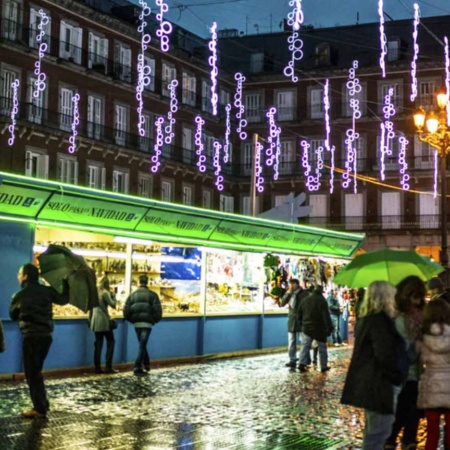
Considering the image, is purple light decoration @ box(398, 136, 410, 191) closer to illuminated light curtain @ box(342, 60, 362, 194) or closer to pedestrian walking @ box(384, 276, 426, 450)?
illuminated light curtain @ box(342, 60, 362, 194)

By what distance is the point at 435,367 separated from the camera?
779 centimetres

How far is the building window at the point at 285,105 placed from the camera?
5553 cm

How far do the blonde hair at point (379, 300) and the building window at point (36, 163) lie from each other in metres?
34.0

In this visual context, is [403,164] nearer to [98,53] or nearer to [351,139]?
[351,139]

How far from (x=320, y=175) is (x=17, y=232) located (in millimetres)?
40771

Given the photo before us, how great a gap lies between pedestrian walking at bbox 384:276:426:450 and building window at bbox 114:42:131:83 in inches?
1506

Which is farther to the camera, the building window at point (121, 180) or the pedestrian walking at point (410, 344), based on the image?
the building window at point (121, 180)

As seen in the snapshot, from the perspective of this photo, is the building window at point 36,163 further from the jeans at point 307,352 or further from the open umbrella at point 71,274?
the open umbrella at point 71,274

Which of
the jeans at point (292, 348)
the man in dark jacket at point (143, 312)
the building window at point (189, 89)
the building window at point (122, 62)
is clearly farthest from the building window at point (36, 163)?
the man in dark jacket at point (143, 312)

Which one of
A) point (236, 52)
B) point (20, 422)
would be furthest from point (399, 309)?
point (236, 52)

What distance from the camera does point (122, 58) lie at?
151 feet

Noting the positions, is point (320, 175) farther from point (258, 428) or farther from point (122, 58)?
point (258, 428)

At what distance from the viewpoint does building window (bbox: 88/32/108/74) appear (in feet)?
143

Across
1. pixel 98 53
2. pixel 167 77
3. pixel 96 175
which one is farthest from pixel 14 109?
pixel 167 77
